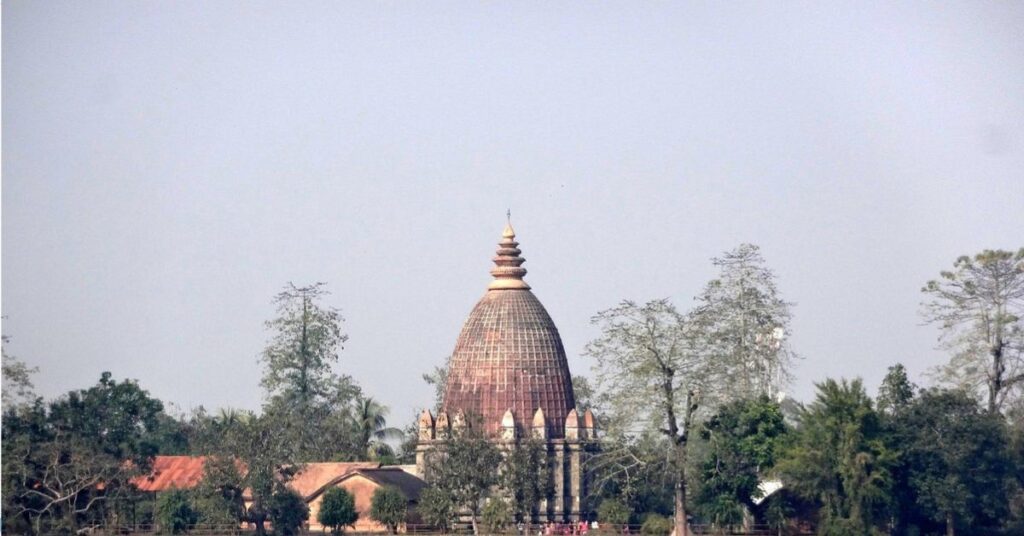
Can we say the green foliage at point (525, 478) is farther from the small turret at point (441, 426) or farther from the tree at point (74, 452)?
the tree at point (74, 452)

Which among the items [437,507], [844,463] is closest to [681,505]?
[844,463]

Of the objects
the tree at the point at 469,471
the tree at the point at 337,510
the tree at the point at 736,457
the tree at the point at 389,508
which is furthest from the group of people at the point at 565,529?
the tree at the point at 736,457

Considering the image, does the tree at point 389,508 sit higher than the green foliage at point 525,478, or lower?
lower

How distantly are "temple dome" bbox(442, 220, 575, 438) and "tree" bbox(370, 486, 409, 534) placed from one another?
5853 mm

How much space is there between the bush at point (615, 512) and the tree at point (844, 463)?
771 centimetres

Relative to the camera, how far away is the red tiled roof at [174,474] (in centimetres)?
7775

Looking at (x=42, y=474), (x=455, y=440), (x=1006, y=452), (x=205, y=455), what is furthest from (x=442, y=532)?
(x=1006, y=452)

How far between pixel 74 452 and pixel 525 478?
1668 cm

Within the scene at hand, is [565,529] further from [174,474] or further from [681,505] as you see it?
[174,474]

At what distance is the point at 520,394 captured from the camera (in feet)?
267

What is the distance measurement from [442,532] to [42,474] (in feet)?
48.5

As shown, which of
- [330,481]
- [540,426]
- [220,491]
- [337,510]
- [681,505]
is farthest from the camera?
[540,426]

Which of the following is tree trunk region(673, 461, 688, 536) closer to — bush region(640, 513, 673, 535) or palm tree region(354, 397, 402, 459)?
bush region(640, 513, 673, 535)

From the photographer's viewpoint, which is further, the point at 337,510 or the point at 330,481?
the point at 330,481
